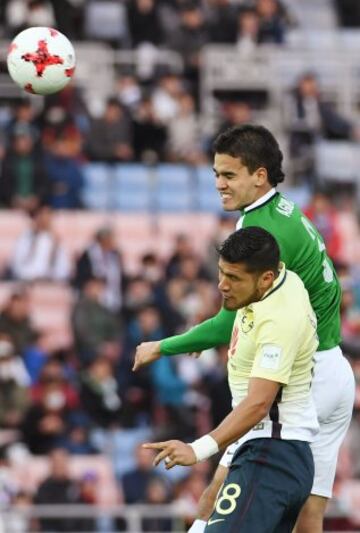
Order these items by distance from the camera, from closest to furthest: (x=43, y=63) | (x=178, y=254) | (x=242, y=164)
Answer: (x=242, y=164) < (x=43, y=63) < (x=178, y=254)

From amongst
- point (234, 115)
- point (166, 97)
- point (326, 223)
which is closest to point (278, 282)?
point (326, 223)

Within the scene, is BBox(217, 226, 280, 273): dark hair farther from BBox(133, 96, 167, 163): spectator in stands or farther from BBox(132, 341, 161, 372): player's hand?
BBox(133, 96, 167, 163): spectator in stands

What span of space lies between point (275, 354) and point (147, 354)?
3.50 ft

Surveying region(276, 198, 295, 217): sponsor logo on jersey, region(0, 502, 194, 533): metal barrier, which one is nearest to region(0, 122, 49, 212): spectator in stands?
region(0, 502, 194, 533): metal barrier

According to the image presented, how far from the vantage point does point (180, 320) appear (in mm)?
17156

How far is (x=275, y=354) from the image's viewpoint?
769cm

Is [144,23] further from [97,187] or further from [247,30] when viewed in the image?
[97,187]

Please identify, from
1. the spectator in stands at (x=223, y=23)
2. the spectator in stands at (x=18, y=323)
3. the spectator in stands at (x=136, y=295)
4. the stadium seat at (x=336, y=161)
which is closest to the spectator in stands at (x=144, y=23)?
the spectator in stands at (x=223, y=23)

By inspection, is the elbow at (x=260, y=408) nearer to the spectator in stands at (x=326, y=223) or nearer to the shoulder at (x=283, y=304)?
the shoulder at (x=283, y=304)

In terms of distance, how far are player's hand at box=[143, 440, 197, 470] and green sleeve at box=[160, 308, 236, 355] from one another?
1.27 m

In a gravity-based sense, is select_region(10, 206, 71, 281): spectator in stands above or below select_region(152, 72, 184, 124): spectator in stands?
below

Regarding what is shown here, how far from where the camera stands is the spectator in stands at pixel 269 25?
73.4ft

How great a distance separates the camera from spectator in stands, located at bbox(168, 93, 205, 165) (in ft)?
66.2

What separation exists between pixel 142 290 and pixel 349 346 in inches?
108
